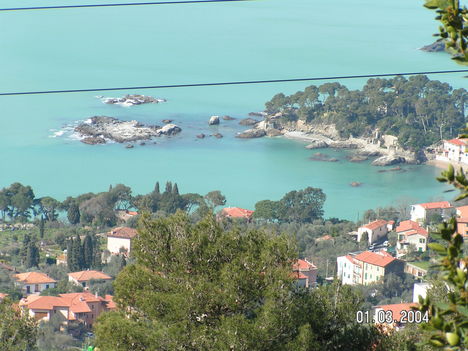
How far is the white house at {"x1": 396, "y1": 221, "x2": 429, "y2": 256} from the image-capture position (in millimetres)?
14351

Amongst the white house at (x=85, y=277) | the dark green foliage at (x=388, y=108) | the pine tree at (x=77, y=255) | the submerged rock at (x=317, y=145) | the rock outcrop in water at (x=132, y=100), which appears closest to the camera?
the white house at (x=85, y=277)

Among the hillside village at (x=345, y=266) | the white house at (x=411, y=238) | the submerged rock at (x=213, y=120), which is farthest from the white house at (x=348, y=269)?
the submerged rock at (x=213, y=120)

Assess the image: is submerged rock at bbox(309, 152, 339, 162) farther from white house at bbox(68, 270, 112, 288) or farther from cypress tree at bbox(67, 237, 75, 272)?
white house at bbox(68, 270, 112, 288)

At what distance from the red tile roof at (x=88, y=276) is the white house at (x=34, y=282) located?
12.5 inches

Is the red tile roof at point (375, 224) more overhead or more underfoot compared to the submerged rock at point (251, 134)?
more underfoot

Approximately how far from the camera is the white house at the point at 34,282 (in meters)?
12.1

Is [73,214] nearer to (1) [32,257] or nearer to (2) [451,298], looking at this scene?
(1) [32,257]

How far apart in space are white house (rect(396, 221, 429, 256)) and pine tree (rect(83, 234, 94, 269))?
4580 mm

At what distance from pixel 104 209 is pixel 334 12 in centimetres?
2531

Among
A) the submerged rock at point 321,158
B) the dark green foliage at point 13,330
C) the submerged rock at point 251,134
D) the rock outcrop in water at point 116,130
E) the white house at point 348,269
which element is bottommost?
the white house at point 348,269

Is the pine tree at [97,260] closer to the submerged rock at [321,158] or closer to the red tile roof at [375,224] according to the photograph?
the red tile roof at [375,224]

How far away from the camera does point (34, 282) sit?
483 inches

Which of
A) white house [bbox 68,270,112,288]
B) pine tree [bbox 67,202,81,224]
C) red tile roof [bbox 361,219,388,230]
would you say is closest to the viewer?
white house [bbox 68,270,112,288]

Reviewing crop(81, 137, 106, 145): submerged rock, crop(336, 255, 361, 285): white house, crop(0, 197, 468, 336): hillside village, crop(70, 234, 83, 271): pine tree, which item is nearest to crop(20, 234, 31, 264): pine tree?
crop(0, 197, 468, 336): hillside village
